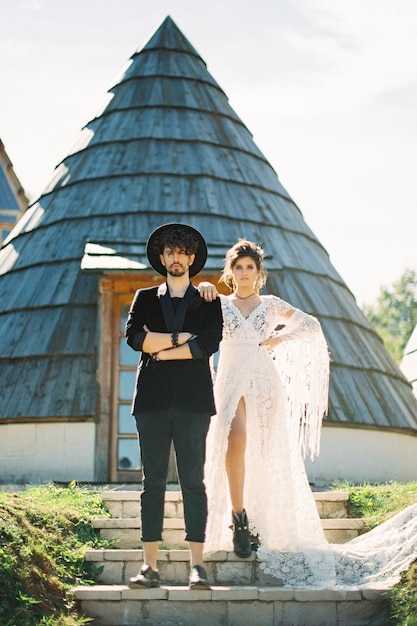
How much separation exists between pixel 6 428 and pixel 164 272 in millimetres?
4955

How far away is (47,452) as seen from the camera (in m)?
9.70

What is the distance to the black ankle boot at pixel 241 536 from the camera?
548cm

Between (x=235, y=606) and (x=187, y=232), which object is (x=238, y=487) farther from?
(x=187, y=232)

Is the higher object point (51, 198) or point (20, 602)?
point (51, 198)

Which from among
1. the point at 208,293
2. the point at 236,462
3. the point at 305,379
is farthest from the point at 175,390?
the point at 305,379

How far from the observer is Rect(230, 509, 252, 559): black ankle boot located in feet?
18.0

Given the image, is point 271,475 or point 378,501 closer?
point 271,475

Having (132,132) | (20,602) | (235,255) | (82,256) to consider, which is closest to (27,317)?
(82,256)

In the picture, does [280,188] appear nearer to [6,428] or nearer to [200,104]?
[200,104]

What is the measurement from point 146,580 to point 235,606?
0.47 m

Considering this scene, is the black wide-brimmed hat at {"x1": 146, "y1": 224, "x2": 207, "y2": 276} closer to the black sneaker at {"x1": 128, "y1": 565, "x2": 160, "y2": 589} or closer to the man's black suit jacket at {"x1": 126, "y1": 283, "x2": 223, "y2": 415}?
the man's black suit jacket at {"x1": 126, "y1": 283, "x2": 223, "y2": 415}

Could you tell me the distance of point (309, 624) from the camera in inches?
198

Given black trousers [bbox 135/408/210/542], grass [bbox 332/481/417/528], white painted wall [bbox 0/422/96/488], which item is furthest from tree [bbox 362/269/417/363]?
black trousers [bbox 135/408/210/542]

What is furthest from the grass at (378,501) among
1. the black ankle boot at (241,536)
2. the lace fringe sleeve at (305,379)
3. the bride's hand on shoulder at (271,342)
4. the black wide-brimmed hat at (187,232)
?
the black wide-brimmed hat at (187,232)
